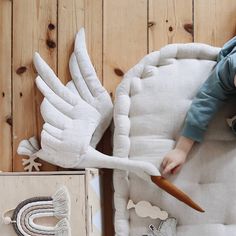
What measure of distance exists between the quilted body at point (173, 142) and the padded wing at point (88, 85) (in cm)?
4

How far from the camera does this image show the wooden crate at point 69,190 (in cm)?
103

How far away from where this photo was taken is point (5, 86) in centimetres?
123

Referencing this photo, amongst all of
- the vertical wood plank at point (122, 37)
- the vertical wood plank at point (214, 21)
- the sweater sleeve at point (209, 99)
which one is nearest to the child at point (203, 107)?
the sweater sleeve at point (209, 99)

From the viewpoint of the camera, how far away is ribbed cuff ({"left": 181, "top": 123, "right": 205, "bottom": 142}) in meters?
1.04

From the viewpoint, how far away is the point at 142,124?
1.10 metres

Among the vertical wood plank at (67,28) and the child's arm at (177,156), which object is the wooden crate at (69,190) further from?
the vertical wood plank at (67,28)

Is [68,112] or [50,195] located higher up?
[68,112]

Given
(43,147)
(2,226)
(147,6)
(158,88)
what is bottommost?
(2,226)

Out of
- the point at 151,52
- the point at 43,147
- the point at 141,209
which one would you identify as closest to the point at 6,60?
the point at 43,147

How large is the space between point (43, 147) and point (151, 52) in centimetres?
36

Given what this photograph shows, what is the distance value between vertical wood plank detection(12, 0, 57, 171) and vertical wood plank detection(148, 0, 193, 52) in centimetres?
25

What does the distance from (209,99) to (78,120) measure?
31cm

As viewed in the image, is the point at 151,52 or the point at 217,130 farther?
the point at 151,52

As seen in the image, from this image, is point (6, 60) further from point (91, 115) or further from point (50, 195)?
point (50, 195)
